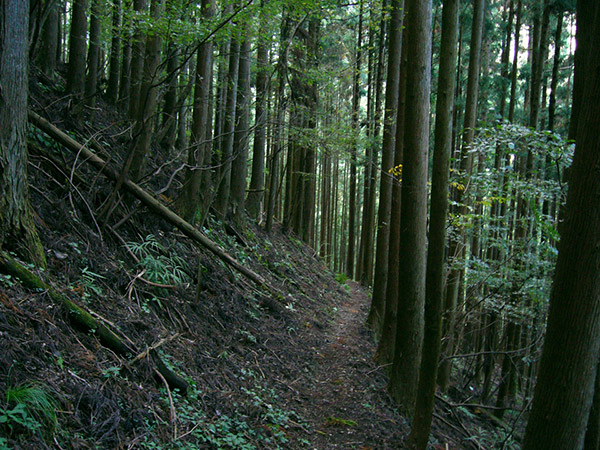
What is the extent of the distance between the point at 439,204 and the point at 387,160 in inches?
208

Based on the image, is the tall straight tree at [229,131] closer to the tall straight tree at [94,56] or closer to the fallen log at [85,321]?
the tall straight tree at [94,56]

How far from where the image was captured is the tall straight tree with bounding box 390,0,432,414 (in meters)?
5.32

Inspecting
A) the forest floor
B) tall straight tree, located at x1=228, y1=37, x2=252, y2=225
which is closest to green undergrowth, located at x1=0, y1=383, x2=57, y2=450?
the forest floor

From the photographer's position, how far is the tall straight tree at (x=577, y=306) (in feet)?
8.83

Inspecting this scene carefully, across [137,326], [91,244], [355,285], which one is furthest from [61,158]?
[355,285]

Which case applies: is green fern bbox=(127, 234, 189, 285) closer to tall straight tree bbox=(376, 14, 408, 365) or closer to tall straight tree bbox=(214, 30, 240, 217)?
tall straight tree bbox=(214, 30, 240, 217)

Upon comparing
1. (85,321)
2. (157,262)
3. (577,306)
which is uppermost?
(577,306)

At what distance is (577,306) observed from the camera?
2736mm

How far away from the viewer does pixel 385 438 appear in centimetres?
546

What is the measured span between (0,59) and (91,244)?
104 inches

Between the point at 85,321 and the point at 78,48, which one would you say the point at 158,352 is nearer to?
the point at 85,321

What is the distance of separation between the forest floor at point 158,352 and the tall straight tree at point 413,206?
29.1 inches

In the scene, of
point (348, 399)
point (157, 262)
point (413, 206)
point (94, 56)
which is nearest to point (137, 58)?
point (94, 56)

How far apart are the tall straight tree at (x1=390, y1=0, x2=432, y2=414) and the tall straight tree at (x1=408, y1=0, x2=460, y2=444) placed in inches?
21.3
